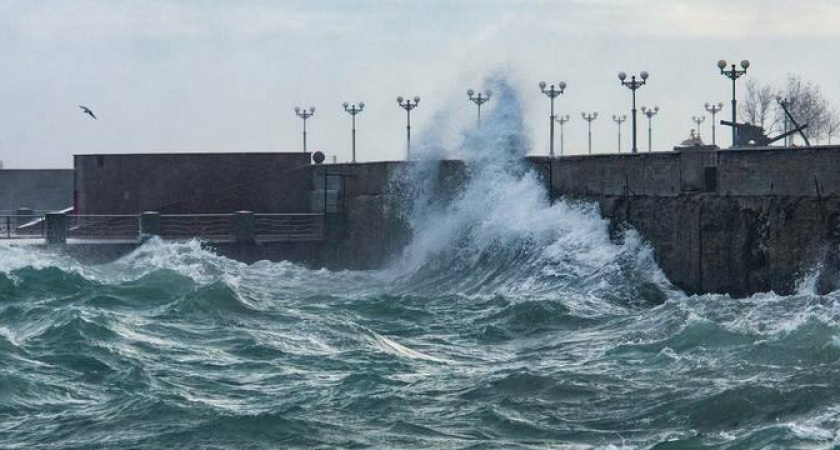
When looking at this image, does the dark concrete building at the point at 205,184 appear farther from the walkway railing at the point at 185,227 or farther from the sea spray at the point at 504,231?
the sea spray at the point at 504,231

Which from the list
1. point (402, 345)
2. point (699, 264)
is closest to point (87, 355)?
point (402, 345)

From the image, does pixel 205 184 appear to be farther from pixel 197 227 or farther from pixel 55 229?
pixel 55 229

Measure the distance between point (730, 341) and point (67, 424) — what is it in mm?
7144

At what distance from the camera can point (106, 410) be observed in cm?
1393

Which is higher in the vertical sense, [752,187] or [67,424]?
[752,187]

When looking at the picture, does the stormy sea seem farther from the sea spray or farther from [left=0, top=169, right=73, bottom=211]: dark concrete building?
[left=0, top=169, right=73, bottom=211]: dark concrete building

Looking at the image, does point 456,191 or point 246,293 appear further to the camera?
point 456,191

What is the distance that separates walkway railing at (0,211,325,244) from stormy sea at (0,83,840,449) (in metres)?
4.31

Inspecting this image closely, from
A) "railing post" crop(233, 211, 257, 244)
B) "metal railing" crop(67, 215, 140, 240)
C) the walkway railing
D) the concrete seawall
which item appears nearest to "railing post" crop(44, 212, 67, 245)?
the walkway railing

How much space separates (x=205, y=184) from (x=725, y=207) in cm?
1873

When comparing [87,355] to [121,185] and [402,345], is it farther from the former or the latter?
[121,185]

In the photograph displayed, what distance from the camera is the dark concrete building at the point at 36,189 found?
52.1 meters

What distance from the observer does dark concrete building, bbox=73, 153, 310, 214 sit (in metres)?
37.2

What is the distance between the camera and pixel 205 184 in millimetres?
37438
